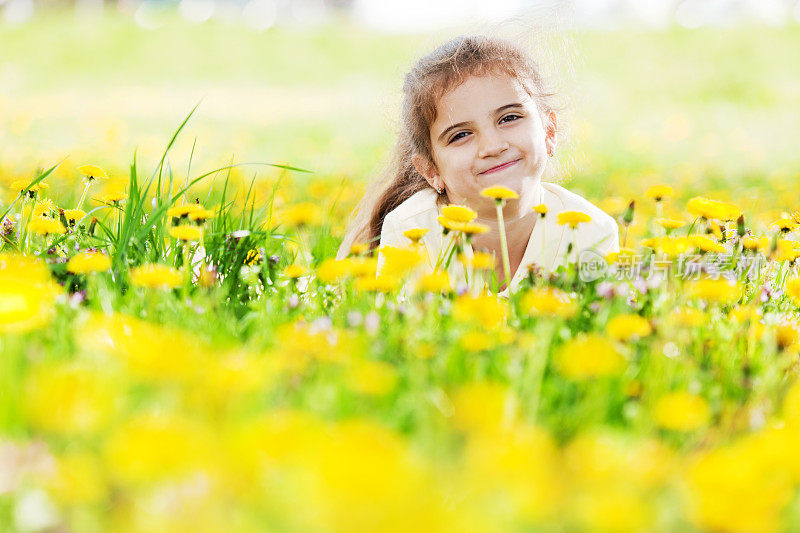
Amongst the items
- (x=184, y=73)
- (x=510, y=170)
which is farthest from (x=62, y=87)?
(x=510, y=170)

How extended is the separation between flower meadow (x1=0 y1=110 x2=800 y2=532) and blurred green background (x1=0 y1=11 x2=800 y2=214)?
68 cm

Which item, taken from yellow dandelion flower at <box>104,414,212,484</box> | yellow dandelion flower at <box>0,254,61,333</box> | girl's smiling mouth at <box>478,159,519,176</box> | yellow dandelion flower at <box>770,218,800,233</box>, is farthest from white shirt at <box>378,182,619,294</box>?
yellow dandelion flower at <box>104,414,212,484</box>

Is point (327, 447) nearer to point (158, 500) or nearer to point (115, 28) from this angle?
point (158, 500)

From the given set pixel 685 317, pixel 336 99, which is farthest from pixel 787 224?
pixel 336 99

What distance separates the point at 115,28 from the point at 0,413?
→ 1919 cm

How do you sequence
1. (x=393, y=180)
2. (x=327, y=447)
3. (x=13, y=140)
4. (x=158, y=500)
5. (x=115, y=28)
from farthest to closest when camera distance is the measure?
1. (x=115, y=28)
2. (x=13, y=140)
3. (x=393, y=180)
4. (x=158, y=500)
5. (x=327, y=447)

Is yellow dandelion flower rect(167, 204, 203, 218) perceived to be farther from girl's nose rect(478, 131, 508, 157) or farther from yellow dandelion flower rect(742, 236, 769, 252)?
yellow dandelion flower rect(742, 236, 769, 252)

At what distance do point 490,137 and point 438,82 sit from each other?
35cm

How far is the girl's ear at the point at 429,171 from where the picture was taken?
3043mm

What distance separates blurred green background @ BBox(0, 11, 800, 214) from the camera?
5582 millimetres

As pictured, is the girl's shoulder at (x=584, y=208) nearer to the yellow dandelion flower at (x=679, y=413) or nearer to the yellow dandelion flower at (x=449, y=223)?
the yellow dandelion flower at (x=449, y=223)

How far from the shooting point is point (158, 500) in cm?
93

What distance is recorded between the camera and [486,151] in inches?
103

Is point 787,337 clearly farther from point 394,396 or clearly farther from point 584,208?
point 584,208
